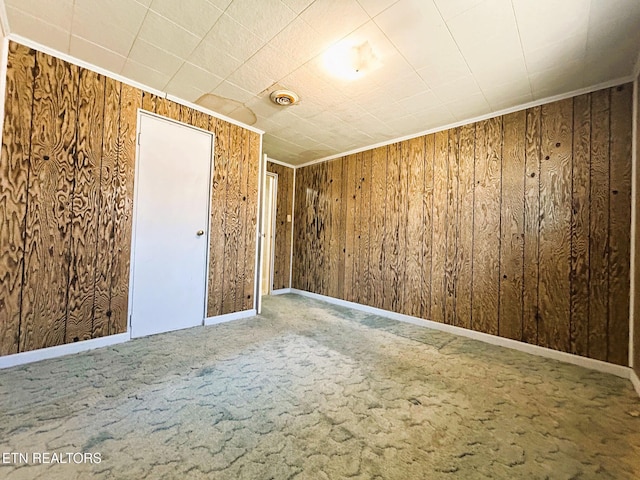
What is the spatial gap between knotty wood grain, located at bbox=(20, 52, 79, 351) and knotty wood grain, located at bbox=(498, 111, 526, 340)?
402 cm

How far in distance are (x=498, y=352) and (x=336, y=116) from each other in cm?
294

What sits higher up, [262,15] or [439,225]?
[262,15]

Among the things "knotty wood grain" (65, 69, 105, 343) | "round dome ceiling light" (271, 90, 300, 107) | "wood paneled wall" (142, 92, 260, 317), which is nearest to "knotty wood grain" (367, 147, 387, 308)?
"round dome ceiling light" (271, 90, 300, 107)

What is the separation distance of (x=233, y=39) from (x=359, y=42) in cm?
90

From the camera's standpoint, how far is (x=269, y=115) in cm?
292

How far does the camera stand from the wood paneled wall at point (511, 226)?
6.98 feet

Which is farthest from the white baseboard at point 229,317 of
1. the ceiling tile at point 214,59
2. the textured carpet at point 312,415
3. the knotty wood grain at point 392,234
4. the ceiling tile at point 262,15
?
the ceiling tile at point 262,15

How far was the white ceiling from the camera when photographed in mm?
1537

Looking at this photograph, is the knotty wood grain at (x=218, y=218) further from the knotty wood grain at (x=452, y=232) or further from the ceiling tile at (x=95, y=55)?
the knotty wood grain at (x=452, y=232)

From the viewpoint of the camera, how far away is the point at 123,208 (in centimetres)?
239

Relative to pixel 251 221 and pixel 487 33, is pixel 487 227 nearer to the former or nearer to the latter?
pixel 487 33

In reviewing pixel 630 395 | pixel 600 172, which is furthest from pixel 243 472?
pixel 600 172

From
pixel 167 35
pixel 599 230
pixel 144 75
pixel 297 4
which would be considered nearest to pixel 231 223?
pixel 144 75

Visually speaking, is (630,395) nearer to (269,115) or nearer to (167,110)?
(269,115)
